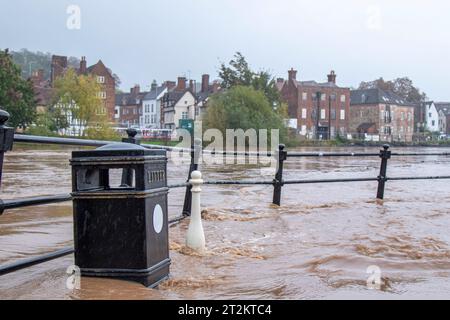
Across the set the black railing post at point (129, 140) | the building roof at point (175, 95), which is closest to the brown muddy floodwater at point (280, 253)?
the black railing post at point (129, 140)

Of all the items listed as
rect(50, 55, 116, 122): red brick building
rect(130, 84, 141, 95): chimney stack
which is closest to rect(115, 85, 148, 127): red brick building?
rect(130, 84, 141, 95): chimney stack

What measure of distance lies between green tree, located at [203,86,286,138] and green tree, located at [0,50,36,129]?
62.0 feet

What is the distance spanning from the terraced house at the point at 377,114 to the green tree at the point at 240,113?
48588mm

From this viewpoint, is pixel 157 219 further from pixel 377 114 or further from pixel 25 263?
pixel 377 114

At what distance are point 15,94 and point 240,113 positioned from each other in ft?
77.6

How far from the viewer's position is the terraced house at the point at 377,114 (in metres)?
114

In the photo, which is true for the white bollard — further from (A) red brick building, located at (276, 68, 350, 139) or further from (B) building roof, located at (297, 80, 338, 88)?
(B) building roof, located at (297, 80, 338, 88)

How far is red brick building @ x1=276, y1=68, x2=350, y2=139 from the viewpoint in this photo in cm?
10124

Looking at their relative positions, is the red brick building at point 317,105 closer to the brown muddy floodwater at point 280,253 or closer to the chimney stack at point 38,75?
the chimney stack at point 38,75

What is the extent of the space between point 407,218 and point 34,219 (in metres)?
5.70

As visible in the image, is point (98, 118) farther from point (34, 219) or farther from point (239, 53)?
point (34, 219)

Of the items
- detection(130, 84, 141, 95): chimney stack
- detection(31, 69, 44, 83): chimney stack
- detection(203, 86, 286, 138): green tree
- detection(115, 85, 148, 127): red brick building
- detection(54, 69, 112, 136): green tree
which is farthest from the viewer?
detection(130, 84, 141, 95): chimney stack
